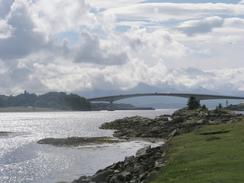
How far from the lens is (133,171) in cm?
3378

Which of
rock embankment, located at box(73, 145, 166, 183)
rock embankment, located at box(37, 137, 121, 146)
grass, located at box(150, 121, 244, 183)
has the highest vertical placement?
grass, located at box(150, 121, 244, 183)

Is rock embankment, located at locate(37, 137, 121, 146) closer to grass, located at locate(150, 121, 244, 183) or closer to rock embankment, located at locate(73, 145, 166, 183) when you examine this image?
rock embankment, located at locate(73, 145, 166, 183)

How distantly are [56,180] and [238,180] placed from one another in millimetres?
22608

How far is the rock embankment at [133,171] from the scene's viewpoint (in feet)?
103

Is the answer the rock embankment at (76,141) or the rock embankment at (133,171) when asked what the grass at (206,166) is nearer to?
the rock embankment at (133,171)

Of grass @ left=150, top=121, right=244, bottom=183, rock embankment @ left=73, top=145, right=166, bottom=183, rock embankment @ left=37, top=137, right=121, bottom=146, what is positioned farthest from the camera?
rock embankment @ left=37, top=137, right=121, bottom=146

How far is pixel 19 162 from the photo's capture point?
58.7 m

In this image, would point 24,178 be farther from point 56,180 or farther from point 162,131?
point 162,131

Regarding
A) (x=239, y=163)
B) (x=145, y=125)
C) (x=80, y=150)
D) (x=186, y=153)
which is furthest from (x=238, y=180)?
(x=145, y=125)

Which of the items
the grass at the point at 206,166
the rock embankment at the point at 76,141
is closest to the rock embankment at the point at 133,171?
the grass at the point at 206,166

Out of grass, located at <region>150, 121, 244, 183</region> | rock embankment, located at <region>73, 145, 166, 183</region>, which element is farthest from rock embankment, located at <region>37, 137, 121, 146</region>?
grass, located at <region>150, 121, 244, 183</region>

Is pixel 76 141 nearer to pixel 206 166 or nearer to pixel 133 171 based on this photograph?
pixel 133 171

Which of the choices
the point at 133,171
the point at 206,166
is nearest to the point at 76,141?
the point at 133,171

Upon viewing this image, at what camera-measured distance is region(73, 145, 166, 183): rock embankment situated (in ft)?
103
